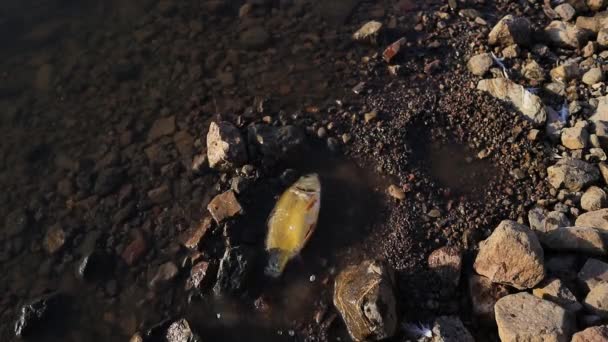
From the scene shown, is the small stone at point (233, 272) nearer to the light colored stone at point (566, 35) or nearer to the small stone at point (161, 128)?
the small stone at point (161, 128)

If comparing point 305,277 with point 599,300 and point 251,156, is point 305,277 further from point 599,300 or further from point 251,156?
point 599,300

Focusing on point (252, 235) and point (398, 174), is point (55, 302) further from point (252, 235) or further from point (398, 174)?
point (398, 174)

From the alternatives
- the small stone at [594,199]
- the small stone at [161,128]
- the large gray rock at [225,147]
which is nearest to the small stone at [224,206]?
the large gray rock at [225,147]

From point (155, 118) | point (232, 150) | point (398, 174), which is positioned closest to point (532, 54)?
point (398, 174)

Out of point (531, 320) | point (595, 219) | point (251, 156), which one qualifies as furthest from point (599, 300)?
point (251, 156)

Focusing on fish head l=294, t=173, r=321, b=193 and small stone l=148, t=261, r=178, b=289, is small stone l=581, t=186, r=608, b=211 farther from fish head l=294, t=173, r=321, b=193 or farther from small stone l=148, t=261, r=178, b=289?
small stone l=148, t=261, r=178, b=289

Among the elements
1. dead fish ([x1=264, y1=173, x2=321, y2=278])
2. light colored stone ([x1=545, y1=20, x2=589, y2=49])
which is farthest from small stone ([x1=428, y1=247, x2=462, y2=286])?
light colored stone ([x1=545, y1=20, x2=589, y2=49])
